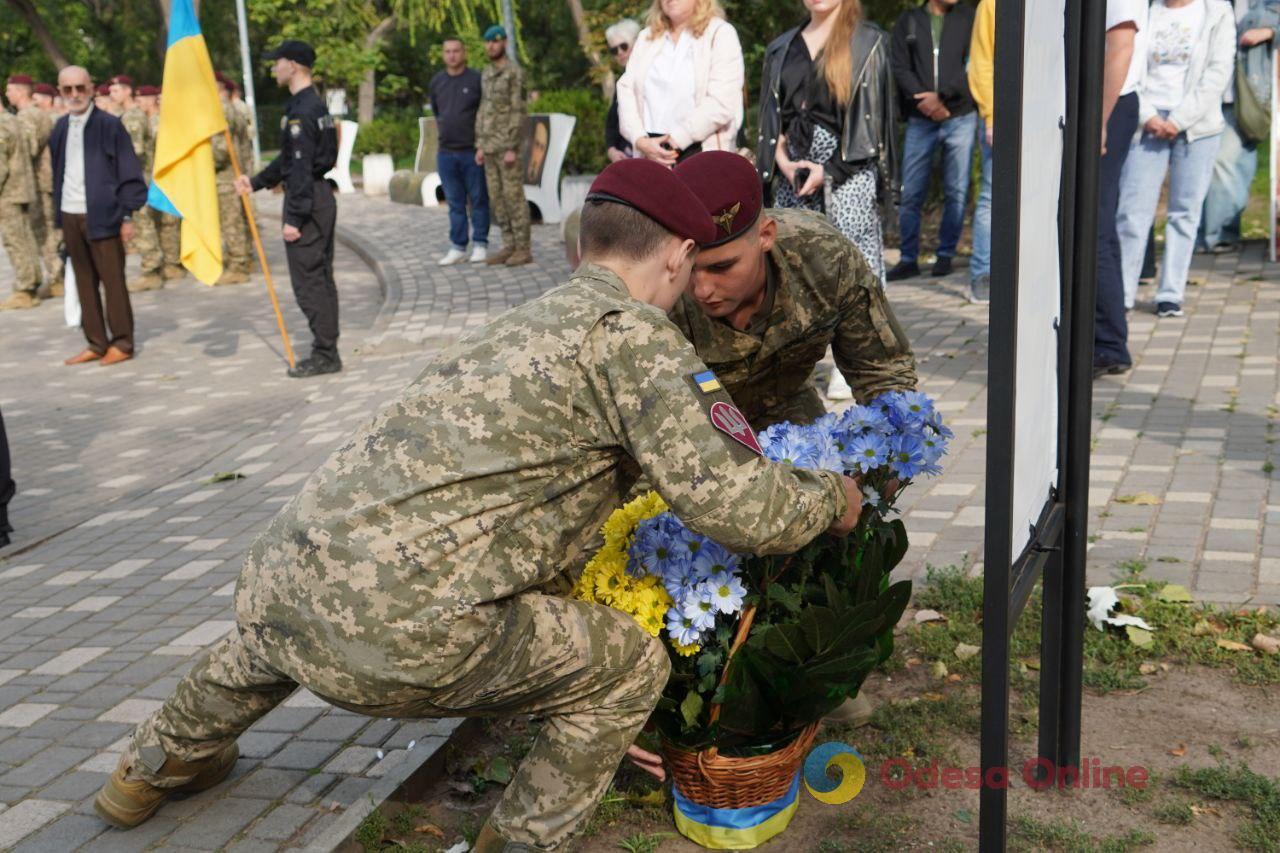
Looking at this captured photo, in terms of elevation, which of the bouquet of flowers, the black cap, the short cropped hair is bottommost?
the bouquet of flowers

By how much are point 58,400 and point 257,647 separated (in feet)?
25.8

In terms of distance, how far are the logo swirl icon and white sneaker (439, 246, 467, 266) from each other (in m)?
11.5

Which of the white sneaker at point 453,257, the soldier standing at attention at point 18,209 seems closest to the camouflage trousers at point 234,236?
the soldier standing at attention at point 18,209

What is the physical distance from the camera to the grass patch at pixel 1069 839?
296cm

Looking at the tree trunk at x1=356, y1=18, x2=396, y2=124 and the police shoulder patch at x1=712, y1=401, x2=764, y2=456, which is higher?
the tree trunk at x1=356, y1=18, x2=396, y2=124

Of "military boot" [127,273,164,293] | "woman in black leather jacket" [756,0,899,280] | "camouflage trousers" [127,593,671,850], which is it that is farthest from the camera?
"military boot" [127,273,164,293]

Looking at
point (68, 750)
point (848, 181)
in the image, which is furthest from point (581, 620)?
point (848, 181)

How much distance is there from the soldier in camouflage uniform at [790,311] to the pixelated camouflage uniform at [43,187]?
10956 millimetres

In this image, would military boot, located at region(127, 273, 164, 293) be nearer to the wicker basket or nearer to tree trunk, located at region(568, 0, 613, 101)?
tree trunk, located at region(568, 0, 613, 101)

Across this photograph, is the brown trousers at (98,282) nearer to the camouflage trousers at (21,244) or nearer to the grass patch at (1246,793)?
the camouflage trousers at (21,244)

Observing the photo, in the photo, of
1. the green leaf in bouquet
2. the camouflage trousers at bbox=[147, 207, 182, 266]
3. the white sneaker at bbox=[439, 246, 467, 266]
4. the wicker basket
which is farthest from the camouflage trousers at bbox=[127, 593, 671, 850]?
the camouflage trousers at bbox=[147, 207, 182, 266]

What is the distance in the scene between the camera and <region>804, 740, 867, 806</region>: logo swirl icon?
3.30 metres

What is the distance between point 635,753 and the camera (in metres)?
3.19

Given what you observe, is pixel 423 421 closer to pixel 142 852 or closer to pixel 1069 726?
pixel 142 852
